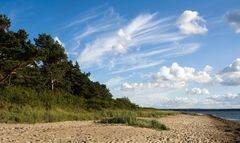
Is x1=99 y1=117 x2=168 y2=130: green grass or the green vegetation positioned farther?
the green vegetation

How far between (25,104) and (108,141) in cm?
1760

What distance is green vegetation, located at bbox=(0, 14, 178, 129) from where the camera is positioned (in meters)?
32.2

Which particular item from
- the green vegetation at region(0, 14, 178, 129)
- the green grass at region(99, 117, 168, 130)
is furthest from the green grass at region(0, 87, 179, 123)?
the green grass at region(99, 117, 168, 130)

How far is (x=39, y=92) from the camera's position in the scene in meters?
41.9

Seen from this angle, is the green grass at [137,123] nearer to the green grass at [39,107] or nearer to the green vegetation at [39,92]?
the green vegetation at [39,92]

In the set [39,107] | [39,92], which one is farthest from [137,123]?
[39,92]

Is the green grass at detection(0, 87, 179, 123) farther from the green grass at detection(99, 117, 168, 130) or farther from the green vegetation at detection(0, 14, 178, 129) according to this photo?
the green grass at detection(99, 117, 168, 130)

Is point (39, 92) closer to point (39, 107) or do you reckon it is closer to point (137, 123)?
point (39, 107)

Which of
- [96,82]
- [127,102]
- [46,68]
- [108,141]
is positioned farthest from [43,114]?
[96,82]

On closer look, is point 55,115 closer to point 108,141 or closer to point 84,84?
point 108,141

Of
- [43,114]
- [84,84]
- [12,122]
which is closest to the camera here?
[12,122]

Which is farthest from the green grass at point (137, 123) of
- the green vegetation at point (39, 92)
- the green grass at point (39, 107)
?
the green grass at point (39, 107)

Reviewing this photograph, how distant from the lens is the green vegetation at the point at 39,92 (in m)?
32.2

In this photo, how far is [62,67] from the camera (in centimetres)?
6412
